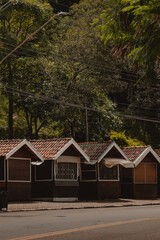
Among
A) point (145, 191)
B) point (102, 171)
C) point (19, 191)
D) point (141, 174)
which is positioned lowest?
point (145, 191)

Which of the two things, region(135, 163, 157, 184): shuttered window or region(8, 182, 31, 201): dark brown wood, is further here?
region(135, 163, 157, 184): shuttered window

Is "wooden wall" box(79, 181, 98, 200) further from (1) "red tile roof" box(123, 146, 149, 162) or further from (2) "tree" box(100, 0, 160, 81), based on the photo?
(2) "tree" box(100, 0, 160, 81)

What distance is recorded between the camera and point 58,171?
32.6m

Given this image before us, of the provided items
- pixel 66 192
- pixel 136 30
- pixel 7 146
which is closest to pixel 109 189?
pixel 66 192

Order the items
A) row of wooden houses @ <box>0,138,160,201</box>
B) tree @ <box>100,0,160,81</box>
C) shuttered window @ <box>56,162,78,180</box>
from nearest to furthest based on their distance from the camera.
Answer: tree @ <box>100,0,160,81</box> → row of wooden houses @ <box>0,138,160,201</box> → shuttered window @ <box>56,162,78,180</box>

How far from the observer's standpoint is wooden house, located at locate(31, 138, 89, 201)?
32219 mm

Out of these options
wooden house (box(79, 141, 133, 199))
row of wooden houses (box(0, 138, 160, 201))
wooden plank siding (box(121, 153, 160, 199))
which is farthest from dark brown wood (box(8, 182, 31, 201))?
wooden plank siding (box(121, 153, 160, 199))

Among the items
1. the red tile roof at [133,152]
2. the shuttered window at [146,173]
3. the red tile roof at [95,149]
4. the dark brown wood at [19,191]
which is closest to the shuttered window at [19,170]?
the dark brown wood at [19,191]

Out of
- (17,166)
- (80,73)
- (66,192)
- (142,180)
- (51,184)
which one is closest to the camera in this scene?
(17,166)

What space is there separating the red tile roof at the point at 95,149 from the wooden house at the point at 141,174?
2.89 m

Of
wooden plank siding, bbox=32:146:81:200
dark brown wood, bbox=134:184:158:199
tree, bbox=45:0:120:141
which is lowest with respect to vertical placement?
dark brown wood, bbox=134:184:158:199

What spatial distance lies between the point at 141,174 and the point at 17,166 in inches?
481

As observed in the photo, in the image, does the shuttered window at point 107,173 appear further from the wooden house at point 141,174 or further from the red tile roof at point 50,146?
the red tile roof at point 50,146

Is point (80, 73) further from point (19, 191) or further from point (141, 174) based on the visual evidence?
point (19, 191)
